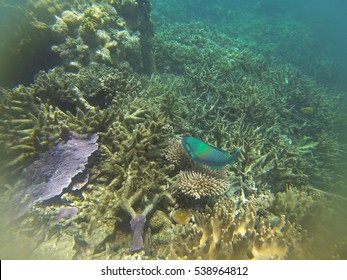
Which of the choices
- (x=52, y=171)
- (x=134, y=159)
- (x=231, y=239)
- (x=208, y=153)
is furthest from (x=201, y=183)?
(x=52, y=171)

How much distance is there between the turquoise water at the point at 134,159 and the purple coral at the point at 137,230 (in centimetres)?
1

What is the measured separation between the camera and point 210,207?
11.0 ft

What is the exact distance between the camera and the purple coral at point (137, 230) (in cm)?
276

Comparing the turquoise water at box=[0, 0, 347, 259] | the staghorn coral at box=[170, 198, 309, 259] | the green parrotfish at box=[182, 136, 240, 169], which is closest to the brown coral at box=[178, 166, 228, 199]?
the turquoise water at box=[0, 0, 347, 259]

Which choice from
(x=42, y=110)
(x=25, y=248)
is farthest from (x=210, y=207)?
(x=42, y=110)

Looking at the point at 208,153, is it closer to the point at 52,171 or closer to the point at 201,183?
the point at 201,183

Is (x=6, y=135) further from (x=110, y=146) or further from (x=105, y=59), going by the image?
(x=105, y=59)

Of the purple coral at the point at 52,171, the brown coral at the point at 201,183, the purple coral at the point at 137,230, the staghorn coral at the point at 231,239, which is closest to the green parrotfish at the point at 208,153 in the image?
the brown coral at the point at 201,183

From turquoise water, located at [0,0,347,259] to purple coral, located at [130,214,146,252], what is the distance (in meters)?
0.01

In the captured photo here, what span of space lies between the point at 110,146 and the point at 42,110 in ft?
4.77

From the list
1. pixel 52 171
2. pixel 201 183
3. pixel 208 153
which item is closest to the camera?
pixel 208 153

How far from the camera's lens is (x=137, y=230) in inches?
111

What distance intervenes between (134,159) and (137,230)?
1.00 metres

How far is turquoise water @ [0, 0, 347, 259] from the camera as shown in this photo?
2861 mm
